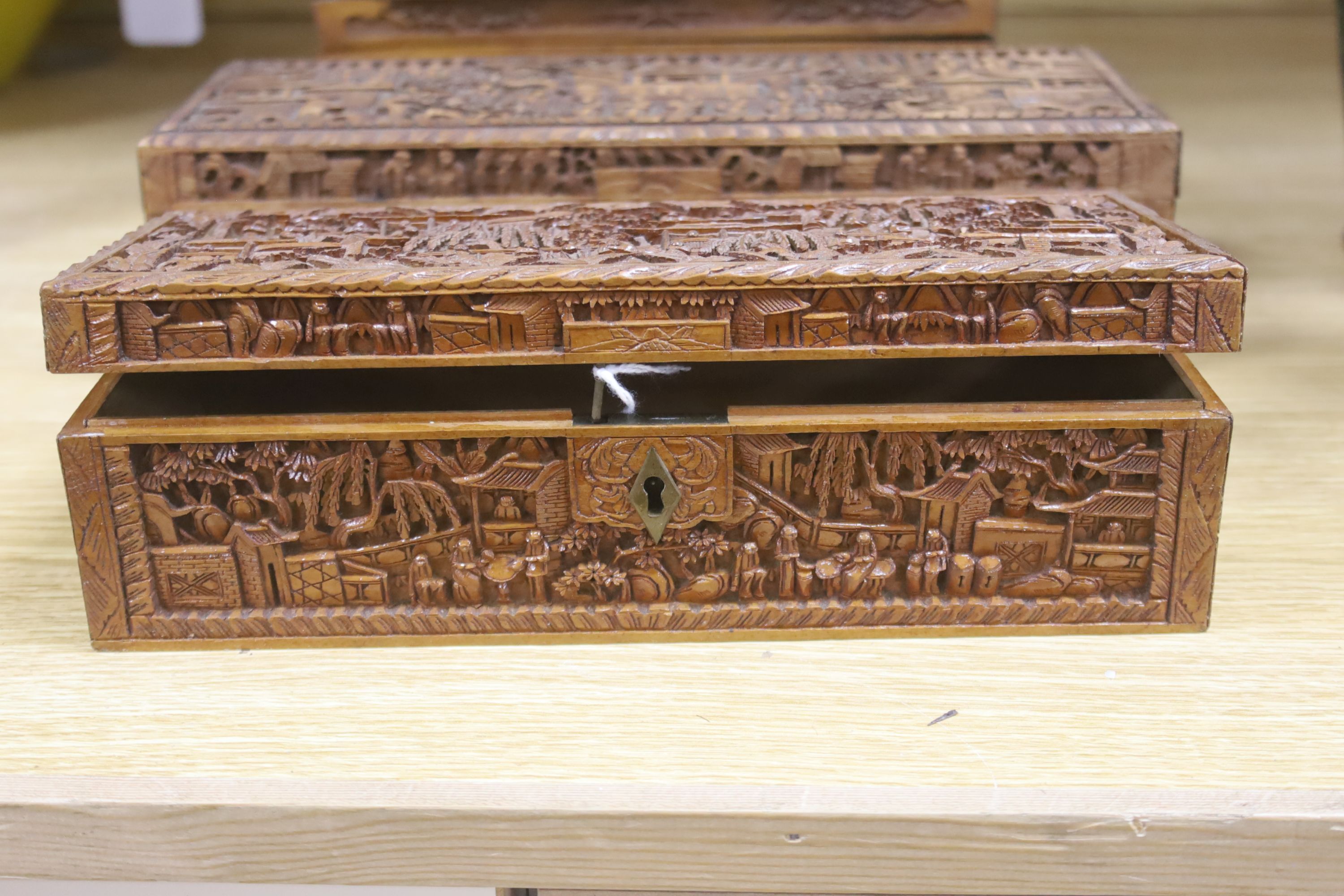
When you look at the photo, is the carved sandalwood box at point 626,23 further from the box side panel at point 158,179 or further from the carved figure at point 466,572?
the carved figure at point 466,572

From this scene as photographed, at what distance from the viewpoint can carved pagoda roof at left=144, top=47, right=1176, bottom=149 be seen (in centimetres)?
153

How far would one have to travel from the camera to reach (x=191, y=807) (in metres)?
1.02

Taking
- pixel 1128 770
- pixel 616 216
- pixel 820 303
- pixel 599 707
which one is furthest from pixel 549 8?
pixel 1128 770

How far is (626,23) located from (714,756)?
1.52 m

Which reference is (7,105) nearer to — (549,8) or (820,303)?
(549,8)

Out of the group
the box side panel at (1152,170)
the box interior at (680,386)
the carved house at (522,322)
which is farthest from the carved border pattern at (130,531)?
the box side panel at (1152,170)

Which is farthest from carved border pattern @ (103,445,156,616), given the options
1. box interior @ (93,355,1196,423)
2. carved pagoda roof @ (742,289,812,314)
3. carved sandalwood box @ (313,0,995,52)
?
carved sandalwood box @ (313,0,995,52)

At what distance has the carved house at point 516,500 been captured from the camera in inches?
45.8

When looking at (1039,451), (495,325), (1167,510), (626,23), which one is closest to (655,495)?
(495,325)

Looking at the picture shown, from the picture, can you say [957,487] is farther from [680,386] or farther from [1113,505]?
[680,386]

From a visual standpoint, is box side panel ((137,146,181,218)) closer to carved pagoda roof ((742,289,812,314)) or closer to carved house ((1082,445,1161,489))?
carved pagoda roof ((742,289,812,314))

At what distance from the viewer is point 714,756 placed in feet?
3.53

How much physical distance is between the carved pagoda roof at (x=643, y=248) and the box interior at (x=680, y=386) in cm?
14

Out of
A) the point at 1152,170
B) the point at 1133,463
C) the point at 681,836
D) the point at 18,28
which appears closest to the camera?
the point at 681,836
